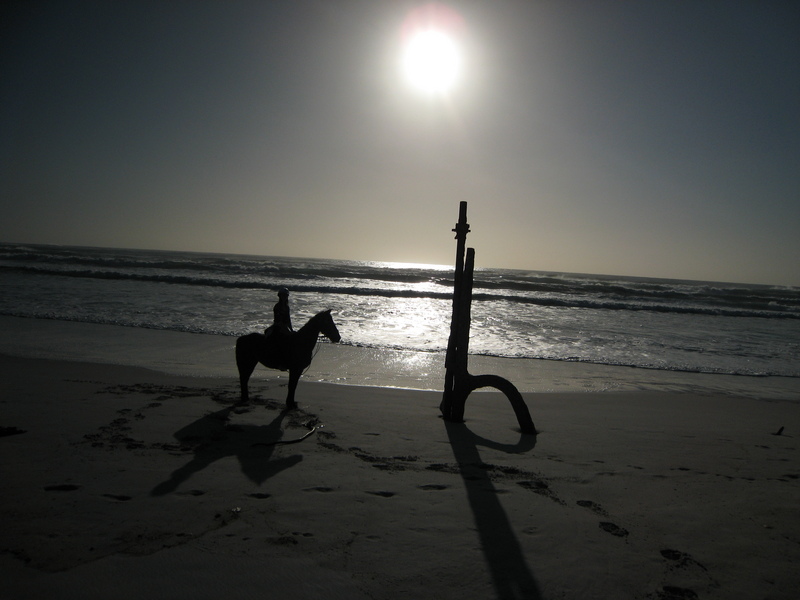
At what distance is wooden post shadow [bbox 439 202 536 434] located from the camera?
6.13 meters

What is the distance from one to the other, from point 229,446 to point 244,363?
1.84 m

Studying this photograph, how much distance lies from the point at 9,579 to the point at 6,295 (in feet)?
71.7

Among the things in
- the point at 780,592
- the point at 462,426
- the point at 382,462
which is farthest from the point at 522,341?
the point at 780,592

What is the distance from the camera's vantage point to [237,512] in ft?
11.5

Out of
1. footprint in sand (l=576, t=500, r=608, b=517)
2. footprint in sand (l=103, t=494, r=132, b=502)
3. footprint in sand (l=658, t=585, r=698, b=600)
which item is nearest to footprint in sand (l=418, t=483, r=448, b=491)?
footprint in sand (l=576, t=500, r=608, b=517)

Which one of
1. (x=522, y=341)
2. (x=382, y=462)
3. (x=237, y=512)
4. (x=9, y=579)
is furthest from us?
(x=522, y=341)

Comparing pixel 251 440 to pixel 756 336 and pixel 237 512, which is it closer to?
pixel 237 512

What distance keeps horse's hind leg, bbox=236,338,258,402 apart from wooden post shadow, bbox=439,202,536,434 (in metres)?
2.77

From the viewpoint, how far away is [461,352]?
628 centimetres

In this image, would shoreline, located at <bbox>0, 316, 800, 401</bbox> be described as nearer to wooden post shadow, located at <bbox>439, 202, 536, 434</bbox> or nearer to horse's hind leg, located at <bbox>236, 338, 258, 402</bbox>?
horse's hind leg, located at <bbox>236, 338, 258, 402</bbox>

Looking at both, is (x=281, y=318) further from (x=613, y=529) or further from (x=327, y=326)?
(x=613, y=529)

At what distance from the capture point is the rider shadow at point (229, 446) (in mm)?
4137

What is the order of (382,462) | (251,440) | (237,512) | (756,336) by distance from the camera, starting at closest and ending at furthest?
(237,512)
(382,462)
(251,440)
(756,336)

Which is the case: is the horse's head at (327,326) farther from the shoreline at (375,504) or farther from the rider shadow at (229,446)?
the rider shadow at (229,446)
